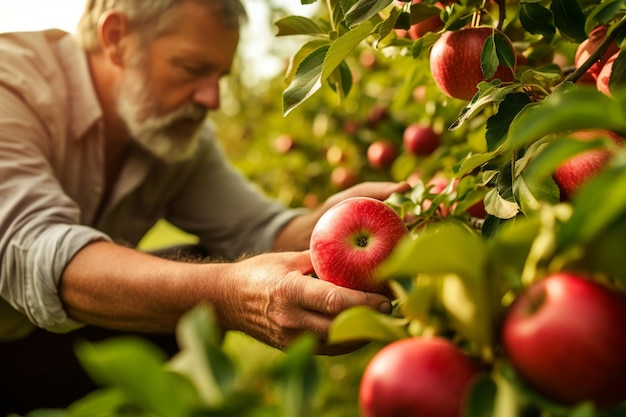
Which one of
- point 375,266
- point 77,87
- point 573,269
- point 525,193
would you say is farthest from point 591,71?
point 77,87

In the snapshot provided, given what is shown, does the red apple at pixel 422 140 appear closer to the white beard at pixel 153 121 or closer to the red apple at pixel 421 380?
the white beard at pixel 153 121

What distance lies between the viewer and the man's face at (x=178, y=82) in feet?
7.19

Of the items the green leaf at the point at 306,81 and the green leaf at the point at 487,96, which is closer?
the green leaf at the point at 487,96

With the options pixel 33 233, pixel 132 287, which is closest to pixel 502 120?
pixel 132 287

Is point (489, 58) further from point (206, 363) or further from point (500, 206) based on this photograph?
point (206, 363)

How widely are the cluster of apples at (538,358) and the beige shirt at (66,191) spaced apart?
105cm

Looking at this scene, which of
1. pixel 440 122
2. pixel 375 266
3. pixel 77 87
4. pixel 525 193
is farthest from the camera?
pixel 77 87

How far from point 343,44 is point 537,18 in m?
0.30

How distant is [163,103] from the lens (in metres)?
2.25

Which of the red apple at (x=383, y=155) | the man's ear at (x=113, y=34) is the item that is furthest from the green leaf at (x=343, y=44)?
the man's ear at (x=113, y=34)

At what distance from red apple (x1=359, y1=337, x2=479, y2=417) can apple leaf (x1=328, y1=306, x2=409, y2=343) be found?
27 millimetres

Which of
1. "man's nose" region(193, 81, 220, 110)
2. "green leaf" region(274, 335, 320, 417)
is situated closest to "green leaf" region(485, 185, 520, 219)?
"green leaf" region(274, 335, 320, 417)

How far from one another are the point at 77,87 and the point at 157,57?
30 cm

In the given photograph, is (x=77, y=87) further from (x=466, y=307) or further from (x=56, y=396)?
(x=466, y=307)
